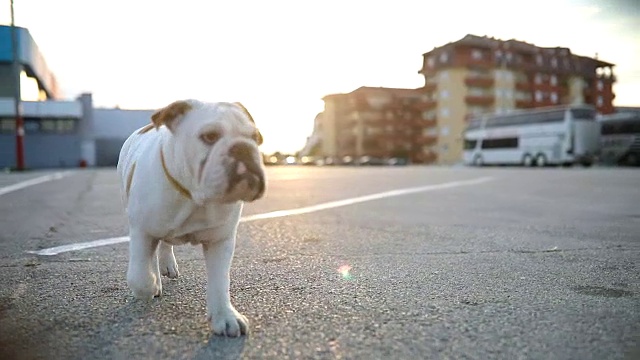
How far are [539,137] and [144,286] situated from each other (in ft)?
117

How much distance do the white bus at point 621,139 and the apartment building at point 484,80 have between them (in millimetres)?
25998

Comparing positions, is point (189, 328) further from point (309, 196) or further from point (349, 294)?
point (309, 196)

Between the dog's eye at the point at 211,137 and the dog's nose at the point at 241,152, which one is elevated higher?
the dog's eye at the point at 211,137

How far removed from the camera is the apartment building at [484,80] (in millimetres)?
59875

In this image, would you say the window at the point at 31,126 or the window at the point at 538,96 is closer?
the window at the point at 31,126

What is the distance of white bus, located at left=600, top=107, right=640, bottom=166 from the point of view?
104ft

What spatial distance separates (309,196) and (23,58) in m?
37.4

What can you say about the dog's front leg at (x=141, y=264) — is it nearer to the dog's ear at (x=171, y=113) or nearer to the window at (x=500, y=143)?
the dog's ear at (x=171, y=113)

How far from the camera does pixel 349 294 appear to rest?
8.83 ft

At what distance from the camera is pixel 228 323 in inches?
81.4

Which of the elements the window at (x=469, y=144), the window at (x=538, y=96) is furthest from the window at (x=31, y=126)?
the window at (x=538, y=96)

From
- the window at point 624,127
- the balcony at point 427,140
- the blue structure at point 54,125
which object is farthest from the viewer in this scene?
the balcony at point 427,140

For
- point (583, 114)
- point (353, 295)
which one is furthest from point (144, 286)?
point (583, 114)

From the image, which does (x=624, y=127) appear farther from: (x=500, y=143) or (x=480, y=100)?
(x=480, y=100)
